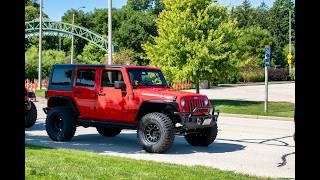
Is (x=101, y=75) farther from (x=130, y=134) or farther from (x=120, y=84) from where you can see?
(x=130, y=134)

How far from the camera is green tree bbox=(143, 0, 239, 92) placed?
23484 mm

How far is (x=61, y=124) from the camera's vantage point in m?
11.5

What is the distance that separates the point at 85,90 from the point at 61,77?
3.34 ft

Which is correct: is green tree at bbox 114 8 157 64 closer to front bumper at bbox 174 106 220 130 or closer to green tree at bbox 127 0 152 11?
green tree at bbox 127 0 152 11

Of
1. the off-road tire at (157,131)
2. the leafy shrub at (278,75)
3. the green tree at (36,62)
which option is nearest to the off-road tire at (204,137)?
the off-road tire at (157,131)

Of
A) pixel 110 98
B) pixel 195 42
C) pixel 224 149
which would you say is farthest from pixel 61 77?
pixel 195 42

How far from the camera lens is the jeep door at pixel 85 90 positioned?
1097 centimetres

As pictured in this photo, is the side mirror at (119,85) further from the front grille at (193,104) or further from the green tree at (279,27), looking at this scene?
the green tree at (279,27)

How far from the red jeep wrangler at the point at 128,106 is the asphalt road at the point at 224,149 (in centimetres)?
39

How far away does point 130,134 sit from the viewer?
13188 mm

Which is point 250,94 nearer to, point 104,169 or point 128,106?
point 128,106

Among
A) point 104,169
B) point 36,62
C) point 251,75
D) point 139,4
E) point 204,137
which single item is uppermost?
point 139,4

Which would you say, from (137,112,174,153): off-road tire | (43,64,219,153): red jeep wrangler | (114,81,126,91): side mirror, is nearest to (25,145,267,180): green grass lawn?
(137,112,174,153): off-road tire

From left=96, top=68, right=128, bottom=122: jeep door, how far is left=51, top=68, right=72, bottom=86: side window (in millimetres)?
1103
